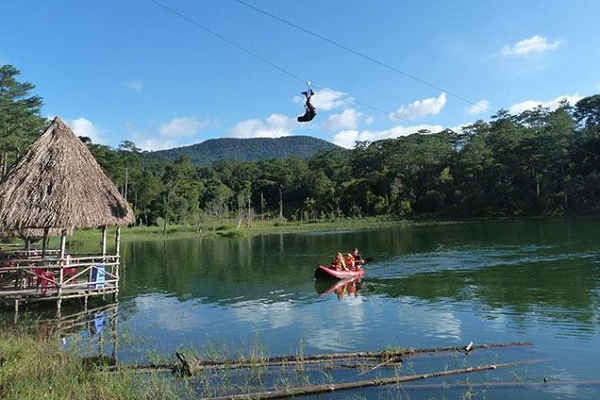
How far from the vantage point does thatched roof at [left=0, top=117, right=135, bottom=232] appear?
57.3 ft

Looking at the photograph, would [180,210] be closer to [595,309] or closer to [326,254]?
[326,254]

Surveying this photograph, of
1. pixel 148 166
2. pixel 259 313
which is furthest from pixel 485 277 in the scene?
pixel 148 166

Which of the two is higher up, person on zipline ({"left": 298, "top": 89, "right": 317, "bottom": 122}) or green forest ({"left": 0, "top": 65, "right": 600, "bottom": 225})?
green forest ({"left": 0, "top": 65, "right": 600, "bottom": 225})

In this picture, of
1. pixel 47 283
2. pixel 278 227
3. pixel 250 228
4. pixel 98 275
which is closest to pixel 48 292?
pixel 47 283

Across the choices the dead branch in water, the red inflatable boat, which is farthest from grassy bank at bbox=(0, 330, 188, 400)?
the red inflatable boat

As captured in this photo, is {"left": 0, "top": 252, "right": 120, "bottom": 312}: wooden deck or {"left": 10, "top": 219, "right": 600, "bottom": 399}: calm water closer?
{"left": 10, "top": 219, "right": 600, "bottom": 399}: calm water

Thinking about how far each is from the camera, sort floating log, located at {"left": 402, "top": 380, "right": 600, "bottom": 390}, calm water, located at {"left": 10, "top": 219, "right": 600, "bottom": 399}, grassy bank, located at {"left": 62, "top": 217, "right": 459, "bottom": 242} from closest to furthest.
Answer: floating log, located at {"left": 402, "top": 380, "right": 600, "bottom": 390}
calm water, located at {"left": 10, "top": 219, "right": 600, "bottom": 399}
grassy bank, located at {"left": 62, "top": 217, "right": 459, "bottom": 242}

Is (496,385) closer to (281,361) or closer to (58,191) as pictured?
(281,361)

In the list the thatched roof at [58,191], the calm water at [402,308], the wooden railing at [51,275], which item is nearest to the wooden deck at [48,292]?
the wooden railing at [51,275]

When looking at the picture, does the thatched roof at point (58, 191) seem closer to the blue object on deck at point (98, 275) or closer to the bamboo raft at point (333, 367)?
the blue object on deck at point (98, 275)

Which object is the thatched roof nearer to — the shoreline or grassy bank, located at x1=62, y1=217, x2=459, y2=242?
the shoreline

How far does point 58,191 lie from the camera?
17922 mm

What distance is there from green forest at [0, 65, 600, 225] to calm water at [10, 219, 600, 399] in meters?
29.6

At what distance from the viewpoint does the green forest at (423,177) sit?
222 feet
